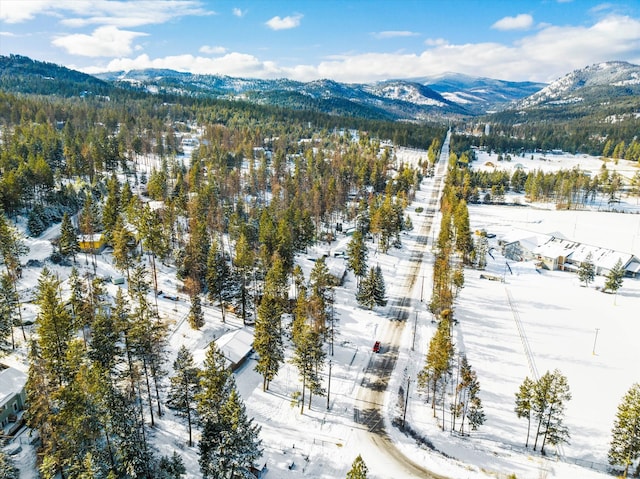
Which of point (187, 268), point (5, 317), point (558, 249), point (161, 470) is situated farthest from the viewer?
point (558, 249)

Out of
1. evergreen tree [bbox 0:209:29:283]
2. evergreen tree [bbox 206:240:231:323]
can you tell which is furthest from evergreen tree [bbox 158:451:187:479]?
evergreen tree [bbox 0:209:29:283]

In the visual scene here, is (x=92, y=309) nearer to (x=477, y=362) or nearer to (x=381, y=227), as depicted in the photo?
(x=477, y=362)

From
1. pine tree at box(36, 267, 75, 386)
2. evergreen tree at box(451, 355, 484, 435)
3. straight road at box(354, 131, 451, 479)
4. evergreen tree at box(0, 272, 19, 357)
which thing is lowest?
straight road at box(354, 131, 451, 479)

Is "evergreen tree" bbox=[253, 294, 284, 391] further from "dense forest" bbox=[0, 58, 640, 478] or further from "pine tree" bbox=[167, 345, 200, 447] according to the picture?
"pine tree" bbox=[167, 345, 200, 447]

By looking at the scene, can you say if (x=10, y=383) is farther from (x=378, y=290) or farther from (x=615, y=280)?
(x=615, y=280)

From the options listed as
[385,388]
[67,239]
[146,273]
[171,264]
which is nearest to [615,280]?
[385,388]

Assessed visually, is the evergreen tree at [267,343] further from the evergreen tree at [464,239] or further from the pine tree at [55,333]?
the evergreen tree at [464,239]

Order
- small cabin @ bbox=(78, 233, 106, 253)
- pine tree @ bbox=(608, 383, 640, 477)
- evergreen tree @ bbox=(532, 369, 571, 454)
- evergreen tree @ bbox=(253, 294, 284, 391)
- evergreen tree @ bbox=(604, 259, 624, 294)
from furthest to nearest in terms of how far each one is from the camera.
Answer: evergreen tree @ bbox=(604, 259, 624, 294)
small cabin @ bbox=(78, 233, 106, 253)
evergreen tree @ bbox=(253, 294, 284, 391)
evergreen tree @ bbox=(532, 369, 571, 454)
pine tree @ bbox=(608, 383, 640, 477)

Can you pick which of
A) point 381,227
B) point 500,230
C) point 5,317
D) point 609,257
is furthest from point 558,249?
point 5,317
